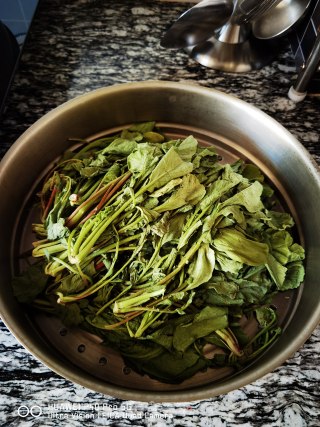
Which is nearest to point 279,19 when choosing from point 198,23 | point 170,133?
point 198,23

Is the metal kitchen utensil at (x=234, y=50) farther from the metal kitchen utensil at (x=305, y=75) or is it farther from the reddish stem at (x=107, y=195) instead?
the reddish stem at (x=107, y=195)

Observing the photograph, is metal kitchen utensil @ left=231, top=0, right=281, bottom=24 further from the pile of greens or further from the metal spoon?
the pile of greens

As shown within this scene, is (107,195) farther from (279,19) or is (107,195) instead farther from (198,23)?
(279,19)

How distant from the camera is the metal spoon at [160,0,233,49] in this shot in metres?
1.02

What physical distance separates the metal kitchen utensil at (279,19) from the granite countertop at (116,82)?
0.39ft

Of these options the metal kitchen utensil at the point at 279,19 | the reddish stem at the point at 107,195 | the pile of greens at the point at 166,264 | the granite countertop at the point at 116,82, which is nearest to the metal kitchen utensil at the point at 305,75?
the granite countertop at the point at 116,82

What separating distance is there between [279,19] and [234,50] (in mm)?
155

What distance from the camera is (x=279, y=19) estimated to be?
1120 mm

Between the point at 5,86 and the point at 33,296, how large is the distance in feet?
2.07

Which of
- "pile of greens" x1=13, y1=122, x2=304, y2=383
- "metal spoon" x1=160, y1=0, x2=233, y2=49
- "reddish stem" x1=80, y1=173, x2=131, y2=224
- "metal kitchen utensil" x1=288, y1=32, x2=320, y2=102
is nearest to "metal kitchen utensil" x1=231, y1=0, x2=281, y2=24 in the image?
"metal spoon" x1=160, y1=0, x2=233, y2=49

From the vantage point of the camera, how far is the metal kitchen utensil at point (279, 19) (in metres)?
1.08

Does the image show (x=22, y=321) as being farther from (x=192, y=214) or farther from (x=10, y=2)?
(x=10, y=2)

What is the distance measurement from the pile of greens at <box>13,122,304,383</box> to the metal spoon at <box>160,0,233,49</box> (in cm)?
36

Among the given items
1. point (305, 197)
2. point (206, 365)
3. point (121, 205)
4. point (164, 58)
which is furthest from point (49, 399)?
point (164, 58)
